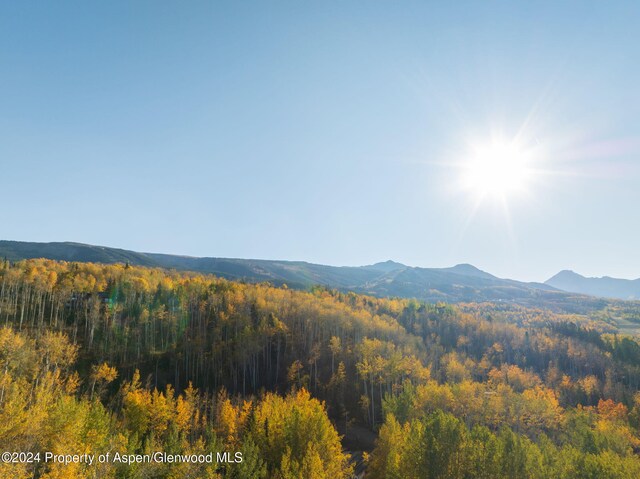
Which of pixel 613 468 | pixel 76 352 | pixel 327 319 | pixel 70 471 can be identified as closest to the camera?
pixel 70 471

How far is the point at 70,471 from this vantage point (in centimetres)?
3503

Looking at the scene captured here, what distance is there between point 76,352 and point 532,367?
579 ft

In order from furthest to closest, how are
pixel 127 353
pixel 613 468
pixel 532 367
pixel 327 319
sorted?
pixel 532 367, pixel 327 319, pixel 127 353, pixel 613 468

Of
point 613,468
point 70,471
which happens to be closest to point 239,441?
point 70,471

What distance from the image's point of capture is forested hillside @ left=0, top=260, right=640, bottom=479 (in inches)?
1857

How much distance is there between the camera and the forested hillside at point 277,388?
4716 cm

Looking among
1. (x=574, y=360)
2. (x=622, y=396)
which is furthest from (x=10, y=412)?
(x=574, y=360)

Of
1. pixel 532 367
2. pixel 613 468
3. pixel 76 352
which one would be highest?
pixel 613 468

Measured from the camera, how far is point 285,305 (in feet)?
461

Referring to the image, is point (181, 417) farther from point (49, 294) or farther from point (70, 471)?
point (49, 294)

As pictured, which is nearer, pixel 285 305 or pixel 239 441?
pixel 239 441

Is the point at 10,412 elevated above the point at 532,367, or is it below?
above

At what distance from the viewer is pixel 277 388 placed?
10700cm

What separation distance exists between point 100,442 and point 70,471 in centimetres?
1284
